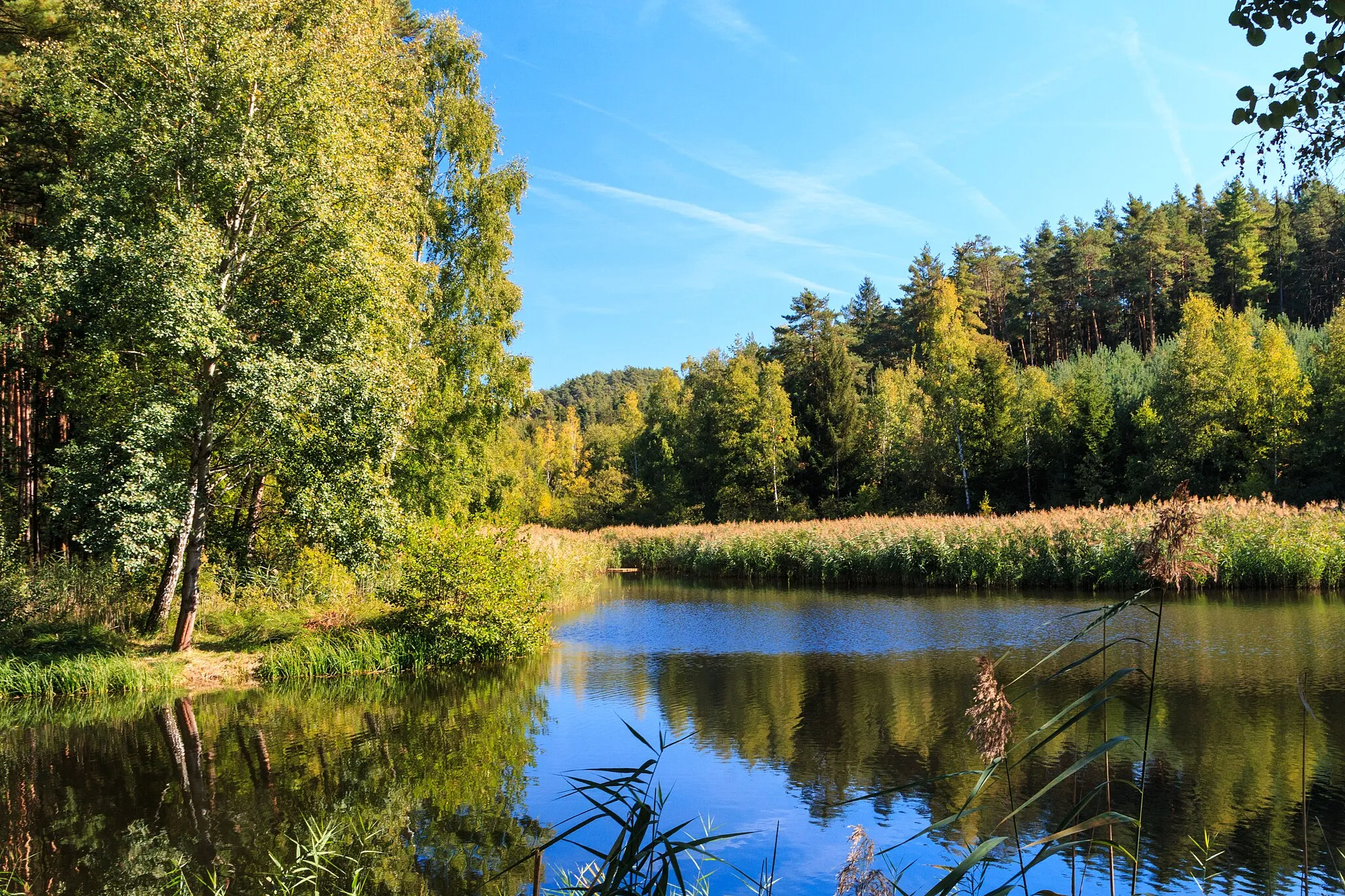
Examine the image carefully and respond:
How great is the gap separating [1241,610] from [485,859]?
1566 cm

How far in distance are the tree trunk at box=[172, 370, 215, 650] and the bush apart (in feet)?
10.3

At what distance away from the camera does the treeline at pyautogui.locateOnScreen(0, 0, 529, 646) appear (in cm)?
1160

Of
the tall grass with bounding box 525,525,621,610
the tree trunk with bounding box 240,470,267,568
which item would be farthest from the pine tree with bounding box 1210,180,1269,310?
the tree trunk with bounding box 240,470,267,568

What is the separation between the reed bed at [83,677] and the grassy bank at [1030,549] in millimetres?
16625

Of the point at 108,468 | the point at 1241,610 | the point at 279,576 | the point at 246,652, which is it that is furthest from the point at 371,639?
the point at 1241,610

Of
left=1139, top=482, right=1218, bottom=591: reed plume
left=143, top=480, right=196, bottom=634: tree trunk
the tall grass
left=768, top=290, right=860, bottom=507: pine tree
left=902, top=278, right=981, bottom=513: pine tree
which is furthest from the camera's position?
left=768, top=290, right=860, bottom=507: pine tree

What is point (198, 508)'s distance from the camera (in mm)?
13086

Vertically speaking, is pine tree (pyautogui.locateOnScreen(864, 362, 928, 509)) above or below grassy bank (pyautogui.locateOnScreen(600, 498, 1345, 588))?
above

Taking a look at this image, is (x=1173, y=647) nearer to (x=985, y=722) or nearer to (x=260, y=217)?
(x=985, y=722)

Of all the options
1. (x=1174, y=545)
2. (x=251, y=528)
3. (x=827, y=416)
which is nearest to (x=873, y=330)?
(x=827, y=416)

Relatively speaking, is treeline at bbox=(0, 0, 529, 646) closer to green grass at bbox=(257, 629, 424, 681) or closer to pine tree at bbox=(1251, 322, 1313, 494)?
green grass at bbox=(257, 629, 424, 681)

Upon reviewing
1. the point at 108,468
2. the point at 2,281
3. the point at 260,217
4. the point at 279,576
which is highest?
A: the point at 260,217

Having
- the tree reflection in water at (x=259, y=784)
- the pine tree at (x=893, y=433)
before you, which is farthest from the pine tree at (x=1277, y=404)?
the tree reflection in water at (x=259, y=784)

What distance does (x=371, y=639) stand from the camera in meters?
14.1
